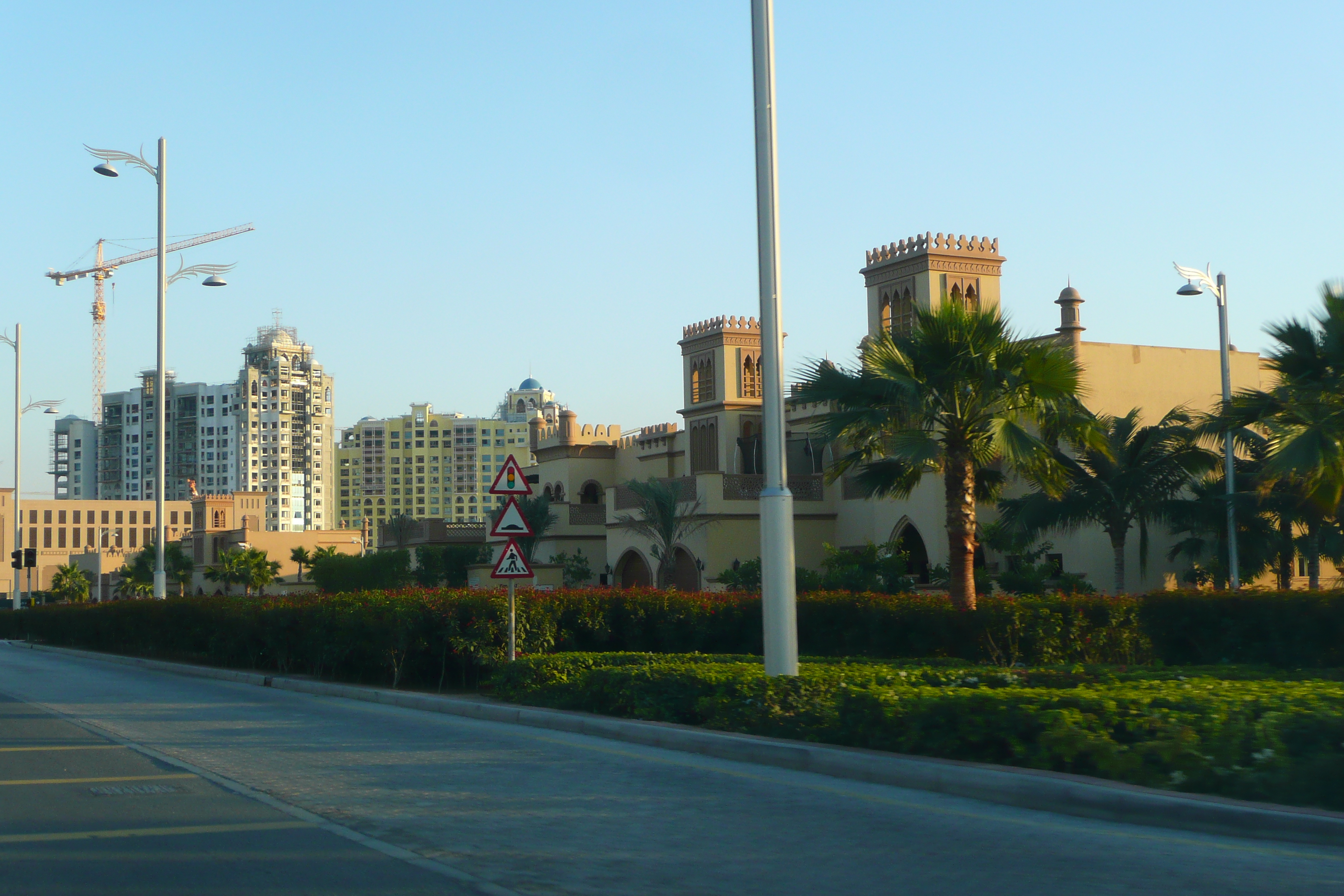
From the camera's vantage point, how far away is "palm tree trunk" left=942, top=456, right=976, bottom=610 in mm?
18766

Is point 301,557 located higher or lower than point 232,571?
higher

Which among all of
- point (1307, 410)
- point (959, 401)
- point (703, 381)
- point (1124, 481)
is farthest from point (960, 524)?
point (703, 381)

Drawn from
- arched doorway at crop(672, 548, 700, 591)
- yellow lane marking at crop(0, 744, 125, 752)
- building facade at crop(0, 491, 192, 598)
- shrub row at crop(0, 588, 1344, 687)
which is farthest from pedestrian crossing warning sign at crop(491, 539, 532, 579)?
building facade at crop(0, 491, 192, 598)

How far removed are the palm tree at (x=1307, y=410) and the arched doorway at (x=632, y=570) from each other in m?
33.4

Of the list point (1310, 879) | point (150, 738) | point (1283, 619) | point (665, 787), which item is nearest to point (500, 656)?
point (150, 738)

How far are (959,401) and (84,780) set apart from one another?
13.4 m

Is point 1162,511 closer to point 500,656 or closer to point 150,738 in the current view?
point 500,656

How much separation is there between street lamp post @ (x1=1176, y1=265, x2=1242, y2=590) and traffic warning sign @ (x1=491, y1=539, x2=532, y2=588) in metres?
19.5

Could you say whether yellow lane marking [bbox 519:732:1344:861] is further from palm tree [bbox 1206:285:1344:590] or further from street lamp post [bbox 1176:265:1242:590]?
street lamp post [bbox 1176:265:1242:590]

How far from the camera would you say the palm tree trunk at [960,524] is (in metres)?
18.8

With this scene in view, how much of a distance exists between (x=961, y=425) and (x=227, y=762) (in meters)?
12.1

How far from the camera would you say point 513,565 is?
15.2 metres

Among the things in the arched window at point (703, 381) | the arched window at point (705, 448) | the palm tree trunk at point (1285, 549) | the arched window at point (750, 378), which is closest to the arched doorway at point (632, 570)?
the arched window at point (705, 448)

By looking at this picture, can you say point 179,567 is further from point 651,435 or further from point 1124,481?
point 1124,481
